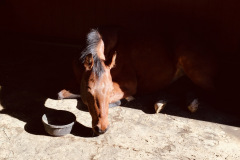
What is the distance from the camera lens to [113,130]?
11.9ft

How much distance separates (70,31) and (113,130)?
2.75m

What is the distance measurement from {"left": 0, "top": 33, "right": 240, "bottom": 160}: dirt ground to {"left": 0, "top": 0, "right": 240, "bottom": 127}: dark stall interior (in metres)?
0.04

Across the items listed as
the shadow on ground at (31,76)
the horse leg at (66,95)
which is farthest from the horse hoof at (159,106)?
the horse leg at (66,95)

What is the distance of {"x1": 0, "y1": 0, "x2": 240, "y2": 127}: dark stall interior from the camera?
4.55 m

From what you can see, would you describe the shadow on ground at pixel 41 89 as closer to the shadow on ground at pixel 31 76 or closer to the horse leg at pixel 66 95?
the shadow on ground at pixel 31 76

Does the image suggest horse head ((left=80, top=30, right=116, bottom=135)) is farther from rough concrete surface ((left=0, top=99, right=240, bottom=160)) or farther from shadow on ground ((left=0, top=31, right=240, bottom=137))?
shadow on ground ((left=0, top=31, right=240, bottom=137))

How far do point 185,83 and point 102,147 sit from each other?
211 cm

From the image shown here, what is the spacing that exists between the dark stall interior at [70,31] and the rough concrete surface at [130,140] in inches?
25.7

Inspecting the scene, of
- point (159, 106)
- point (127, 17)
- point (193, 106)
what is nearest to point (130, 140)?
point (159, 106)

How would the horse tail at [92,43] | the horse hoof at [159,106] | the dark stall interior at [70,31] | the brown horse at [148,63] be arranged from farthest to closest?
the dark stall interior at [70,31] < the brown horse at [148,63] < the horse hoof at [159,106] < the horse tail at [92,43]

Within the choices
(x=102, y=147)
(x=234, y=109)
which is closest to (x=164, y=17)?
(x=234, y=109)

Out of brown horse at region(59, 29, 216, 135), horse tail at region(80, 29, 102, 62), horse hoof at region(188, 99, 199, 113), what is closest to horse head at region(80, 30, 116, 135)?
horse tail at region(80, 29, 102, 62)

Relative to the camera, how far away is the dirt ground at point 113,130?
10.6 ft

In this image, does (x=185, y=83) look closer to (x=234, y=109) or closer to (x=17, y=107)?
(x=234, y=109)
